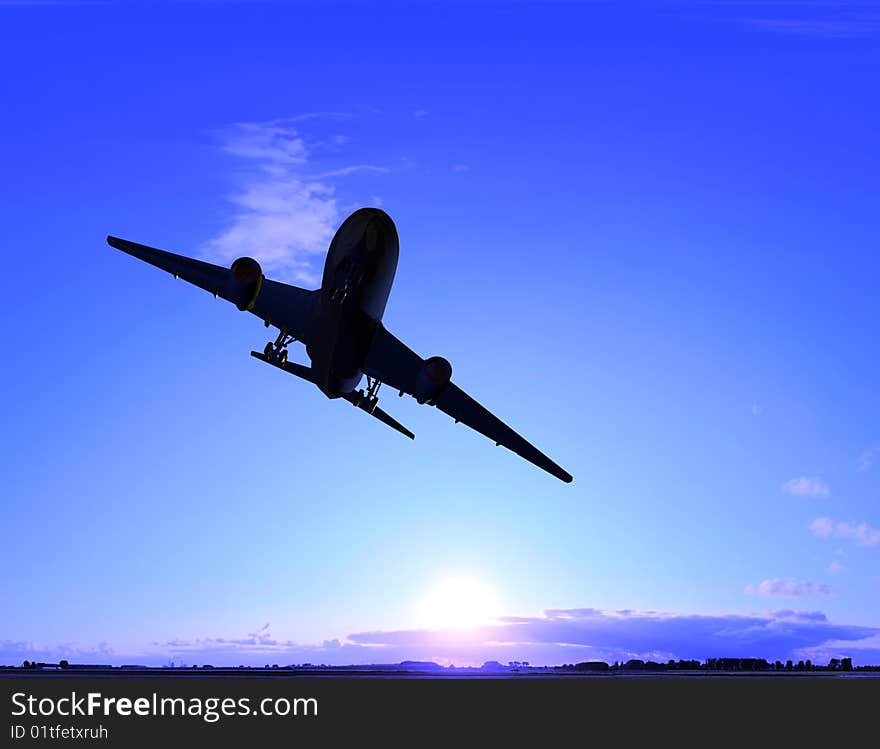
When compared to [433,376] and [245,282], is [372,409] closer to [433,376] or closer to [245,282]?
[433,376]

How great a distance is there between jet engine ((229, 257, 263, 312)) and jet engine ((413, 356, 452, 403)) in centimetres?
1247

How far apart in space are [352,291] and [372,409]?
1284 centimetres

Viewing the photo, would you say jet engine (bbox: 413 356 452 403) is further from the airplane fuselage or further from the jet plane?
the airplane fuselage

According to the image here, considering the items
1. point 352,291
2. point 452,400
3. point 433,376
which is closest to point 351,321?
point 352,291

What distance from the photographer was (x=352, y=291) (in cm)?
5012

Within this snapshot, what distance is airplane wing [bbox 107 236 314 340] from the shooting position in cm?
5547

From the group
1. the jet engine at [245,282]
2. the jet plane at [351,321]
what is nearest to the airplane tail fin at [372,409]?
the jet plane at [351,321]

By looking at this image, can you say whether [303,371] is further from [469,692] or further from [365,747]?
[365,747]

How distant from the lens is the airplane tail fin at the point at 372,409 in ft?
196

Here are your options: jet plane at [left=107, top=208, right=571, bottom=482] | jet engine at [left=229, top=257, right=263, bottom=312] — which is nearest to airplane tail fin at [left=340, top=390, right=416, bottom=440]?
jet plane at [left=107, top=208, right=571, bottom=482]

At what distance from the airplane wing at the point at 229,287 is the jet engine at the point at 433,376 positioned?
8.60m

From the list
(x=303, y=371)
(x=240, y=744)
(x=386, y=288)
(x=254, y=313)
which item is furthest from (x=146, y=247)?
(x=240, y=744)

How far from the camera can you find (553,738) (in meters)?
31.6

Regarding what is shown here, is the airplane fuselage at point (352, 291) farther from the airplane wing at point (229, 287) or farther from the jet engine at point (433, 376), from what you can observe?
the jet engine at point (433, 376)
